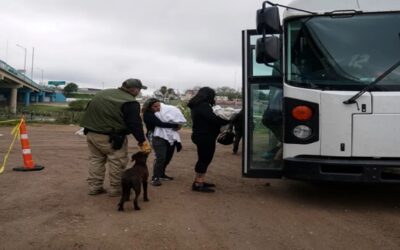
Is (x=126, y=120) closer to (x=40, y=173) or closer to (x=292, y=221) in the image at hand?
(x=292, y=221)

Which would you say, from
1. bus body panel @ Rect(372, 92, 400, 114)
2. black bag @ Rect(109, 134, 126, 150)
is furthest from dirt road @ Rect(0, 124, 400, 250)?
bus body panel @ Rect(372, 92, 400, 114)

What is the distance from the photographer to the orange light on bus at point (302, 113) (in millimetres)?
6379

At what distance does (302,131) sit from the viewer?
648 centimetres

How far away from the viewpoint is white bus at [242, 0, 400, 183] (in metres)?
6.20

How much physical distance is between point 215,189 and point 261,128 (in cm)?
149

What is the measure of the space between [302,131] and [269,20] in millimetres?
1537

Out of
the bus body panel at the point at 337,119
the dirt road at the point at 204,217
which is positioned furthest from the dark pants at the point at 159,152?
the bus body panel at the point at 337,119

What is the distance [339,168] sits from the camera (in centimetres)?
636

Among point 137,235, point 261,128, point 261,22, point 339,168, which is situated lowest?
point 137,235

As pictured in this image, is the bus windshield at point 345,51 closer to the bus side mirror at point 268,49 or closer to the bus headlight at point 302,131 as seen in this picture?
the bus side mirror at point 268,49

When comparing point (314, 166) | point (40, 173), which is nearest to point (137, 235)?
point (314, 166)

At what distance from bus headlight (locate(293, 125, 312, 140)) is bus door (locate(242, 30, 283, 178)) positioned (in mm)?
527

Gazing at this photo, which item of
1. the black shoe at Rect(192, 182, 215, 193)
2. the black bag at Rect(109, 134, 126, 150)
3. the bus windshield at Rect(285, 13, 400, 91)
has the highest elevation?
the bus windshield at Rect(285, 13, 400, 91)

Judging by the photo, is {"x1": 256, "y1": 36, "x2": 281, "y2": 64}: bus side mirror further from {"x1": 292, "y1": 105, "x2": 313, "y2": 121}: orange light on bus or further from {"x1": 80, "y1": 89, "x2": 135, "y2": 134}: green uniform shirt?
{"x1": 80, "y1": 89, "x2": 135, "y2": 134}: green uniform shirt
